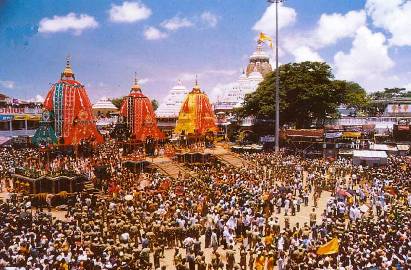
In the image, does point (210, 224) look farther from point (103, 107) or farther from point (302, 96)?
point (103, 107)

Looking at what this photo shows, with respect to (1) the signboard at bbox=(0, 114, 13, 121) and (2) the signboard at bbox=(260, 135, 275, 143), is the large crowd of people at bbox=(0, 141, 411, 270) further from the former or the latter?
(1) the signboard at bbox=(0, 114, 13, 121)

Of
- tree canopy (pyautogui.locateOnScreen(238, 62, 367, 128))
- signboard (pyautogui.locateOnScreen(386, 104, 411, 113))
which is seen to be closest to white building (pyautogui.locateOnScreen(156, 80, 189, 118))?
tree canopy (pyautogui.locateOnScreen(238, 62, 367, 128))

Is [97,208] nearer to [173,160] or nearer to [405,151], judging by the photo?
[173,160]

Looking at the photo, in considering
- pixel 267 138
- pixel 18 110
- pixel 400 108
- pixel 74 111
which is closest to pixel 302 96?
pixel 267 138

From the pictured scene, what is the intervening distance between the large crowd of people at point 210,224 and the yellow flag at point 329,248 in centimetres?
5

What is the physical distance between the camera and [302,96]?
142 ft

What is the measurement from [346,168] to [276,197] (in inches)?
431

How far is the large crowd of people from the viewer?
44.7 ft

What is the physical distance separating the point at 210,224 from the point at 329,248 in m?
5.04

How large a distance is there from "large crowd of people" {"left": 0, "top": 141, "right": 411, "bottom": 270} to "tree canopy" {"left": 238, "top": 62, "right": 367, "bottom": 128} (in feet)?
48.8

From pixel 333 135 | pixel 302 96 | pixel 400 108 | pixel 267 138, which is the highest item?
pixel 302 96

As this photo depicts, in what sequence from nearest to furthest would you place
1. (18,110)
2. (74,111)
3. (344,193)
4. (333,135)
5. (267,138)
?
(344,193), (74,111), (333,135), (267,138), (18,110)

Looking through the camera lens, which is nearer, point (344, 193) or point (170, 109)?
point (344, 193)

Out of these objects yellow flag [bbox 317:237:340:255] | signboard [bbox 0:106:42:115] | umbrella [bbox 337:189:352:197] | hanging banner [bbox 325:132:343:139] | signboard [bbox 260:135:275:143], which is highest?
signboard [bbox 0:106:42:115]
